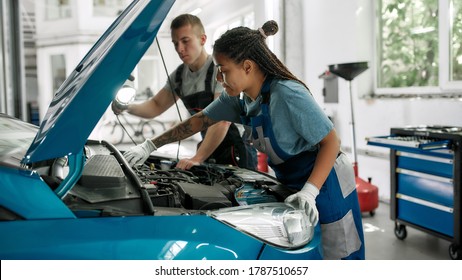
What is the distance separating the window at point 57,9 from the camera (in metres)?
7.93

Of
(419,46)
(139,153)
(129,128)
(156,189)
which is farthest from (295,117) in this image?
(129,128)

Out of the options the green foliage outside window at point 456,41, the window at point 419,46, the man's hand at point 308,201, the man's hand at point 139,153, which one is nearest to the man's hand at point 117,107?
the man's hand at point 139,153

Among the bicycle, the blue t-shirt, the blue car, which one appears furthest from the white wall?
the bicycle

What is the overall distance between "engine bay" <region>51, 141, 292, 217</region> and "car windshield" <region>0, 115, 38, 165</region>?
0.47ft

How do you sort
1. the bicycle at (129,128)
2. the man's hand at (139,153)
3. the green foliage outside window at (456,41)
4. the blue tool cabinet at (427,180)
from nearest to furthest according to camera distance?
the man's hand at (139,153)
the blue tool cabinet at (427,180)
the green foliage outside window at (456,41)
the bicycle at (129,128)

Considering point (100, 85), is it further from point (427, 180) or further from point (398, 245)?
point (398, 245)

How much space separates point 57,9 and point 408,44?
6115 mm

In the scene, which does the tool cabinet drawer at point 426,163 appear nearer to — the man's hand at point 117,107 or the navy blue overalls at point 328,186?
the navy blue overalls at point 328,186

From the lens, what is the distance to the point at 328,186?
1610mm

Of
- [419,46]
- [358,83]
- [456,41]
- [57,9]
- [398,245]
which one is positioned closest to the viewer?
[398,245]

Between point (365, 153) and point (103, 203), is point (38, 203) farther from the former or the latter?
point (365, 153)

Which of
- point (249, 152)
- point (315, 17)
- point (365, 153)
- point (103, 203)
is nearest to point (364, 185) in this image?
point (365, 153)

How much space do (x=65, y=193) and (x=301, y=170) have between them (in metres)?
0.83
